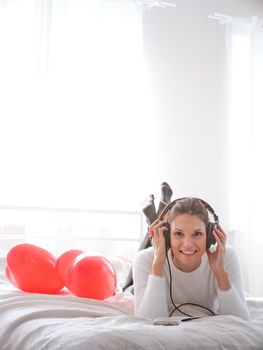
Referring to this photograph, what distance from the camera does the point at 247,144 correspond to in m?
3.45

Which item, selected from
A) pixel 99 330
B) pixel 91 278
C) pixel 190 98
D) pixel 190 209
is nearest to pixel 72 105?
pixel 190 98

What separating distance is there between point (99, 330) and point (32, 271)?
0.73 m

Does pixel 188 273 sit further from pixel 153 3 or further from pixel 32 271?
pixel 153 3

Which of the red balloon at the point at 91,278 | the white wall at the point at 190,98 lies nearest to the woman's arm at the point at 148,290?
the red balloon at the point at 91,278

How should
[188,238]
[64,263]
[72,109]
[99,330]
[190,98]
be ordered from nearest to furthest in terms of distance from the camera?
[99,330], [188,238], [64,263], [72,109], [190,98]

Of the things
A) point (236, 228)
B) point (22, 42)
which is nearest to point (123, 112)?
point (22, 42)

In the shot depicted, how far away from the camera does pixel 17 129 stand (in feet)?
9.72

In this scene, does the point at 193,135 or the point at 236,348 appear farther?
the point at 193,135

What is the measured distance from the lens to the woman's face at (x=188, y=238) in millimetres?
1491

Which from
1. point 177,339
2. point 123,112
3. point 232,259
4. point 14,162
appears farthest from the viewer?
point 123,112

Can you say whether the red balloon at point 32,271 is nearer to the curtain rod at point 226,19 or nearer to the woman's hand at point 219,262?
the woman's hand at point 219,262

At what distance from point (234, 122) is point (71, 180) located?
122 cm

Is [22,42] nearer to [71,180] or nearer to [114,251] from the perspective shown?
[71,180]

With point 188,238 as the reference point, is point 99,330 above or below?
below
